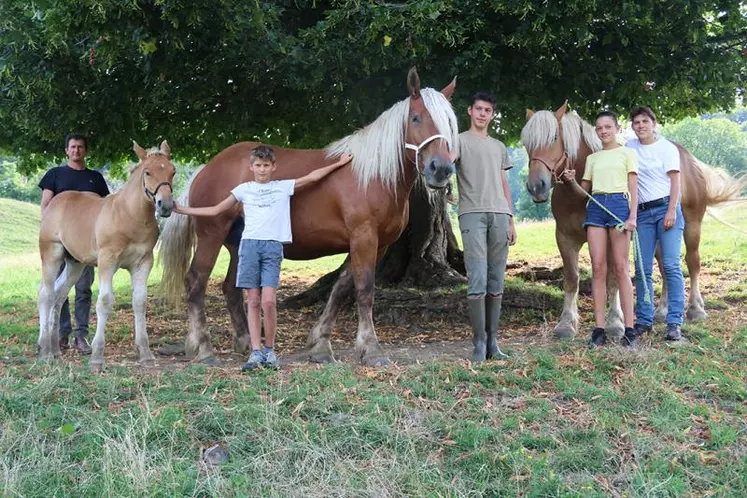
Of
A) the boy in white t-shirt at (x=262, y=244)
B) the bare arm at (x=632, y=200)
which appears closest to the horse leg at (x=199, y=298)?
the boy in white t-shirt at (x=262, y=244)

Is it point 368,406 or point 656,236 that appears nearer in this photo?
point 368,406

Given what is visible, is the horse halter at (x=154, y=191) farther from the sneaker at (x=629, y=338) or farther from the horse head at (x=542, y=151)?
the sneaker at (x=629, y=338)

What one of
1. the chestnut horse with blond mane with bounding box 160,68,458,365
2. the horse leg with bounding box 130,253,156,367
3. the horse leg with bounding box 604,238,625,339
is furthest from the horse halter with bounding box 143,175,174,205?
the horse leg with bounding box 604,238,625,339

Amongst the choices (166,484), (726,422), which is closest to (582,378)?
(726,422)

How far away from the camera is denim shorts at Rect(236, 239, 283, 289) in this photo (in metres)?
5.80

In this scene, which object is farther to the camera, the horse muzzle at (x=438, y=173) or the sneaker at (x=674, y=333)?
the sneaker at (x=674, y=333)

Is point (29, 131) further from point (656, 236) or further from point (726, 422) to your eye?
point (726, 422)

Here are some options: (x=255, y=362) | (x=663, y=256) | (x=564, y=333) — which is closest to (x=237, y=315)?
(x=255, y=362)

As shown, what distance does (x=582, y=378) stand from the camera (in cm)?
534

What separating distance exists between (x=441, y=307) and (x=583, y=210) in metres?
2.49

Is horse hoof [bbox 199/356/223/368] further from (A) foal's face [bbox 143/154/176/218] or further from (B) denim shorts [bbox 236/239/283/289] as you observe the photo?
(A) foal's face [bbox 143/154/176/218]

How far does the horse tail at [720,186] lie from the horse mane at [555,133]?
7.11 ft

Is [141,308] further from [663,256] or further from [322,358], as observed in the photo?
[663,256]

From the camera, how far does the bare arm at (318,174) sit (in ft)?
20.5
